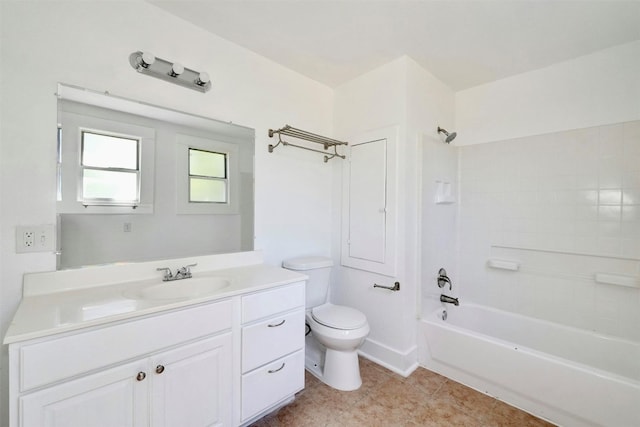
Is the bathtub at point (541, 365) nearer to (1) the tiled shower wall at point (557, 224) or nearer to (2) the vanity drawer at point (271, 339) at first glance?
(1) the tiled shower wall at point (557, 224)

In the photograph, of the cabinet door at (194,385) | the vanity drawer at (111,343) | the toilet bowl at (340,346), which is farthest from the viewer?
the toilet bowl at (340,346)

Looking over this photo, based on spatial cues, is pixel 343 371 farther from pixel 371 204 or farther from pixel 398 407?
pixel 371 204

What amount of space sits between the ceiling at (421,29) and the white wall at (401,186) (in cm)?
16

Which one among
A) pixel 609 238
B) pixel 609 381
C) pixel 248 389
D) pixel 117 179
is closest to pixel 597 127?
pixel 609 238

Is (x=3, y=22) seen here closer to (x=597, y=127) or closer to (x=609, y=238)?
(x=597, y=127)

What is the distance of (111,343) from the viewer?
3.36 ft

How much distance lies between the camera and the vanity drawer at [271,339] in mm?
1420

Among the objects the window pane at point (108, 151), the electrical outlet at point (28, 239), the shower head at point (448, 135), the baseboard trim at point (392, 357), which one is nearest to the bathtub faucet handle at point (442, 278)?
the baseboard trim at point (392, 357)

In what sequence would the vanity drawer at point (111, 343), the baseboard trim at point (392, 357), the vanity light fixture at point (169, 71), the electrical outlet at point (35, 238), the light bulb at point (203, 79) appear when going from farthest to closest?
the baseboard trim at point (392, 357), the light bulb at point (203, 79), the vanity light fixture at point (169, 71), the electrical outlet at point (35, 238), the vanity drawer at point (111, 343)

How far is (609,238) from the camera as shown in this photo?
1.92 m

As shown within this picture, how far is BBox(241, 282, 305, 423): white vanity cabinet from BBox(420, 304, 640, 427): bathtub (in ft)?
3.75

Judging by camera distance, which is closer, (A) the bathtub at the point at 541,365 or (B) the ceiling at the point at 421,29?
(A) the bathtub at the point at 541,365

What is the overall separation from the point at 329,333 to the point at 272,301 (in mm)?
573

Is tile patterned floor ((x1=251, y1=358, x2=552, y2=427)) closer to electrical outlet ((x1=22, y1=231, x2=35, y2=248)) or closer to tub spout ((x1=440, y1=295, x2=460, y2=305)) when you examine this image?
tub spout ((x1=440, y1=295, x2=460, y2=305))
